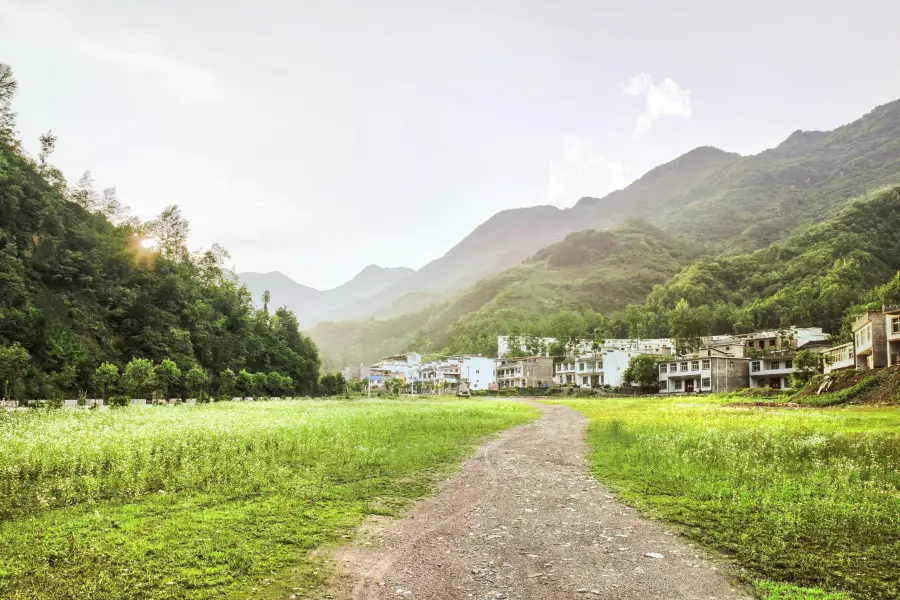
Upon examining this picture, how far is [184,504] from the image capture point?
35.7 feet

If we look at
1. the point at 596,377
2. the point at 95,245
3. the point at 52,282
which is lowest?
the point at 596,377

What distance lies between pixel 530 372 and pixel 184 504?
4821 inches

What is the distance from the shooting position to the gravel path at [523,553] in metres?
7.15

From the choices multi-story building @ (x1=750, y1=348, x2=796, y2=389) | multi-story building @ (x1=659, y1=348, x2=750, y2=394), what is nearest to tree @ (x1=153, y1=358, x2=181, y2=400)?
multi-story building @ (x1=659, y1=348, x2=750, y2=394)

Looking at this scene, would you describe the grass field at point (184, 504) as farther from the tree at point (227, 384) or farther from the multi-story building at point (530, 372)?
the multi-story building at point (530, 372)

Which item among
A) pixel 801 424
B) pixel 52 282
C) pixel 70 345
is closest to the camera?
pixel 801 424

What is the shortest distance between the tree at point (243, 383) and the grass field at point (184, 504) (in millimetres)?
56882

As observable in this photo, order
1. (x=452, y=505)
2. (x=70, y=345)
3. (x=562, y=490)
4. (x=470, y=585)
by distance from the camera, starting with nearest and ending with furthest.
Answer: (x=470, y=585) < (x=452, y=505) < (x=562, y=490) < (x=70, y=345)

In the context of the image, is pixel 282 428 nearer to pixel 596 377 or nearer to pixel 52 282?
pixel 52 282

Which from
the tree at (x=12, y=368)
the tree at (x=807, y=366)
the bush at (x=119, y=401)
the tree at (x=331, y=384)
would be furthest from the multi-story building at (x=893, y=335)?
the tree at (x=331, y=384)

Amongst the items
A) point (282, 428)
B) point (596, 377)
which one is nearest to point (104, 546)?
point (282, 428)

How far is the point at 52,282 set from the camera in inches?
2437

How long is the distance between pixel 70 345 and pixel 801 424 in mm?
62092

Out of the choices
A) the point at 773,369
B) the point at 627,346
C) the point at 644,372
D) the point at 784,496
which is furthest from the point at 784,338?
the point at 784,496
